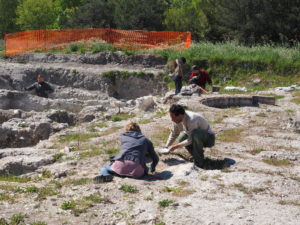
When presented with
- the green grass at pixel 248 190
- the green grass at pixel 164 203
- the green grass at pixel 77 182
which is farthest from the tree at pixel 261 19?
the green grass at pixel 164 203

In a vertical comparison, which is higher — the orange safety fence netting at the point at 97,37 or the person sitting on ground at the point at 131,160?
the orange safety fence netting at the point at 97,37

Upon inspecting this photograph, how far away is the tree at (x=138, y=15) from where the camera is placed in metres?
36.6

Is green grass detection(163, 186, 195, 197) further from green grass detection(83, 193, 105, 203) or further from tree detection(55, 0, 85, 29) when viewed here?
tree detection(55, 0, 85, 29)

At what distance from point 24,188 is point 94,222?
1741 millimetres

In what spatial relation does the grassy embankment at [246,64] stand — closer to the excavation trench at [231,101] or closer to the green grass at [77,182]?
the excavation trench at [231,101]

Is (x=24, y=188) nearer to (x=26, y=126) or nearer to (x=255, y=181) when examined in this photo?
(x=255, y=181)

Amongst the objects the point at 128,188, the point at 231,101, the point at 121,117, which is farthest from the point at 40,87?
the point at 128,188

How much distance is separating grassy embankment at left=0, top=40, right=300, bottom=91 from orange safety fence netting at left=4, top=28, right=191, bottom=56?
8.23ft

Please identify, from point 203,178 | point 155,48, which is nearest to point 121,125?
point 203,178

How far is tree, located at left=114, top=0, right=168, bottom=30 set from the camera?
3659 cm

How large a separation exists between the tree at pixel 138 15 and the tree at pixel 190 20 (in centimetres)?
104

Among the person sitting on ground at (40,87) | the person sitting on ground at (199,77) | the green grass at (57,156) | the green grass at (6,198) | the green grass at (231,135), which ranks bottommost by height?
the person sitting on ground at (40,87)

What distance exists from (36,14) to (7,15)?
6.48m

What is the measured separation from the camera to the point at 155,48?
26.0 metres
